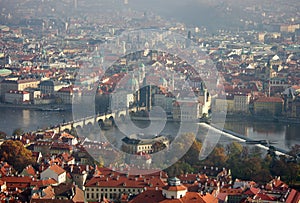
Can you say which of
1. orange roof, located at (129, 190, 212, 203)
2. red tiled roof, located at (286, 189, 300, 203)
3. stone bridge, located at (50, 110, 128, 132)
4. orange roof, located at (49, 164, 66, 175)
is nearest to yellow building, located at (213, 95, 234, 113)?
stone bridge, located at (50, 110, 128, 132)

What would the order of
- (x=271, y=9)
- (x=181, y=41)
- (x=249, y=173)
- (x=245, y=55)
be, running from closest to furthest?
(x=249, y=173) < (x=245, y=55) < (x=181, y=41) < (x=271, y=9)

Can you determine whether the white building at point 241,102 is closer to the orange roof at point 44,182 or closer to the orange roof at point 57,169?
the orange roof at point 57,169

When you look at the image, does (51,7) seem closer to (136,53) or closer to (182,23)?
(182,23)

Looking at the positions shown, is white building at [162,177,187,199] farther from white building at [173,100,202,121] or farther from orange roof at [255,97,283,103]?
orange roof at [255,97,283,103]

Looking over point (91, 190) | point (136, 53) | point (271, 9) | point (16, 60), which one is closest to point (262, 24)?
point (271, 9)

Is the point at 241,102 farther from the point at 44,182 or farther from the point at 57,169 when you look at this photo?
the point at 44,182

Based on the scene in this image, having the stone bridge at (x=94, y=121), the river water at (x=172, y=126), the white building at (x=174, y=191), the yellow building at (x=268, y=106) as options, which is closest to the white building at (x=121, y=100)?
the stone bridge at (x=94, y=121)
